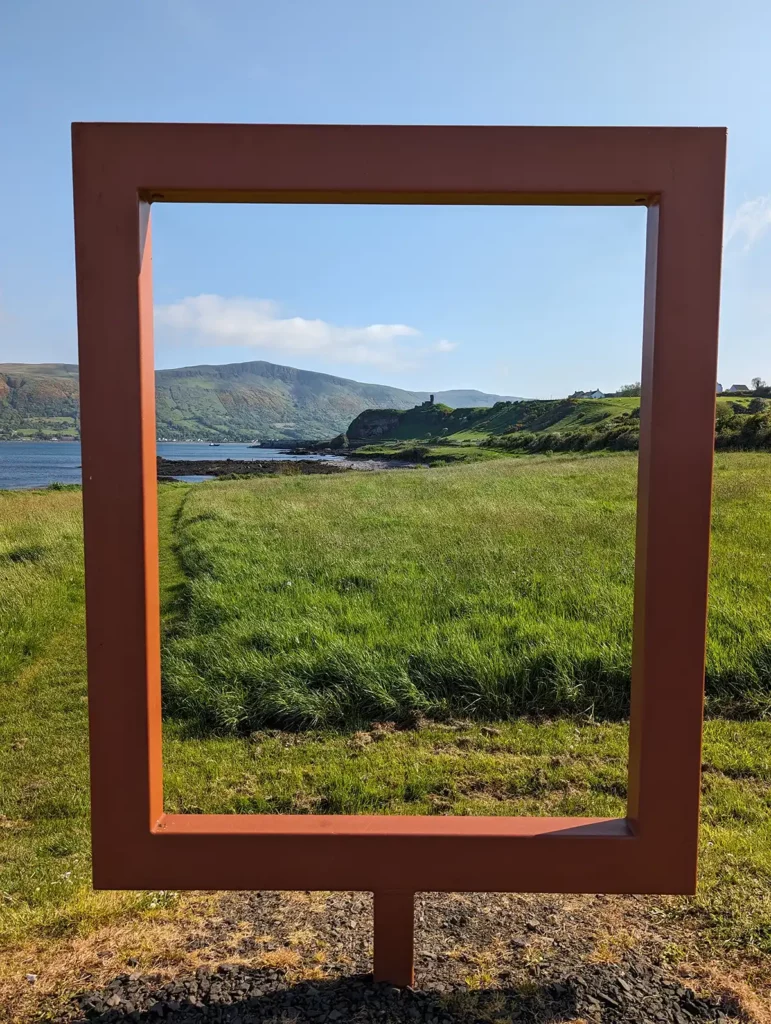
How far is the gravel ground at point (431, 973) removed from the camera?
7.55 ft

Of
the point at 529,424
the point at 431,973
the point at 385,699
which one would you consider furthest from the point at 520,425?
the point at 431,973

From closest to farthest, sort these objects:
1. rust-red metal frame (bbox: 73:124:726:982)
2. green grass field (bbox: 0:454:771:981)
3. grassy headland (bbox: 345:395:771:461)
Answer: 1. rust-red metal frame (bbox: 73:124:726:982)
2. green grass field (bbox: 0:454:771:981)
3. grassy headland (bbox: 345:395:771:461)

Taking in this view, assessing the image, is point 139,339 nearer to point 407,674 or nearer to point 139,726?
point 139,726

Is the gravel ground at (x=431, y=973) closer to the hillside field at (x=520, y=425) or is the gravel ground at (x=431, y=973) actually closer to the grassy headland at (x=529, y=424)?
the grassy headland at (x=529, y=424)

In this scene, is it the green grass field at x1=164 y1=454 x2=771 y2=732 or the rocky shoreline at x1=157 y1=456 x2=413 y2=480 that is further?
A: the rocky shoreline at x1=157 y1=456 x2=413 y2=480

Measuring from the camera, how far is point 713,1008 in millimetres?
2332

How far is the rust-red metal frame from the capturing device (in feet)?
6.77

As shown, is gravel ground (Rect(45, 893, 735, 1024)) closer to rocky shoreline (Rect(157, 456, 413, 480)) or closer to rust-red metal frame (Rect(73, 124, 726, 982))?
rust-red metal frame (Rect(73, 124, 726, 982))

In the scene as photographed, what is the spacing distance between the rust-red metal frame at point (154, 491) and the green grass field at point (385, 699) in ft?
3.16

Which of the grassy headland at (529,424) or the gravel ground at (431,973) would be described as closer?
the gravel ground at (431,973)

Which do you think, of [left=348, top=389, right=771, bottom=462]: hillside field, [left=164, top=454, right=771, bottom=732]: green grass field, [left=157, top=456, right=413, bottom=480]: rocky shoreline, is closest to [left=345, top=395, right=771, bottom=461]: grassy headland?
[left=348, top=389, right=771, bottom=462]: hillside field

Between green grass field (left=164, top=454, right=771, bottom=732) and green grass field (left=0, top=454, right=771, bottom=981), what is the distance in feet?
0.08

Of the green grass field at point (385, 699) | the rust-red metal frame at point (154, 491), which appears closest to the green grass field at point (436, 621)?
the green grass field at point (385, 699)

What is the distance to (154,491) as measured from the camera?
7.46 feet
